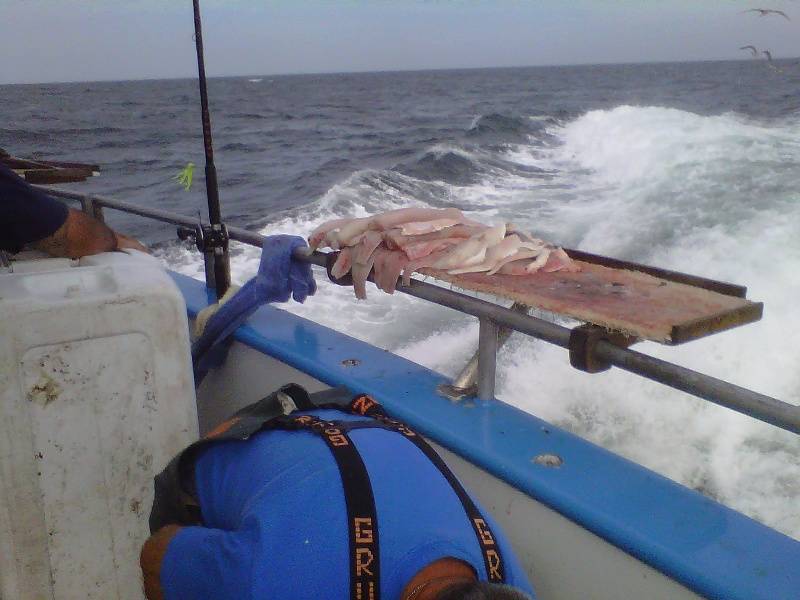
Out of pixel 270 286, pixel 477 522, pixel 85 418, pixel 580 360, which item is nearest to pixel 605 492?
pixel 580 360

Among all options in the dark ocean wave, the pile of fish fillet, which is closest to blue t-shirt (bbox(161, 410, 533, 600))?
the pile of fish fillet

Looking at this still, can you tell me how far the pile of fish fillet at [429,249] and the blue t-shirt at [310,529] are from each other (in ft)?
1.75

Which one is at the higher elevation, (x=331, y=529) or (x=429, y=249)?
(x=429, y=249)

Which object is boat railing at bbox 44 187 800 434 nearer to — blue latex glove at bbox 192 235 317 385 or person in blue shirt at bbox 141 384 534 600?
blue latex glove at bbox 192 235 317 385

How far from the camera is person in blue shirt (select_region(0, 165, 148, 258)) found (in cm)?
138

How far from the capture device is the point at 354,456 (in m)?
1.01

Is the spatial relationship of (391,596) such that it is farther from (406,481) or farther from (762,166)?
(762,166)

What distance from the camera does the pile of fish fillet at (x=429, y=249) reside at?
1512mm

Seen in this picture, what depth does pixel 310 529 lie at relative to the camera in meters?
0.90

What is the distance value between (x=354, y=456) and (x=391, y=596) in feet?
0.70

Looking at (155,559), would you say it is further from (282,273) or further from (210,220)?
(210,220)

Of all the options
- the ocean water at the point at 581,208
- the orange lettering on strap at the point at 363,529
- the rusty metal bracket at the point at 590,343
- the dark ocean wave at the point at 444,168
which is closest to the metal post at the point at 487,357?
the rusty metal bracket at the point at 590,343

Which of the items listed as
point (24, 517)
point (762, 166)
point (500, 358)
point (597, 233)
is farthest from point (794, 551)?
point (762, 166)

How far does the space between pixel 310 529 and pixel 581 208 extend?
10.3m
